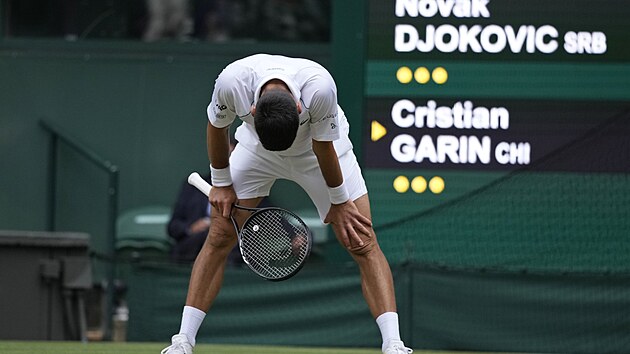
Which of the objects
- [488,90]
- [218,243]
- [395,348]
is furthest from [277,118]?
[488,90]

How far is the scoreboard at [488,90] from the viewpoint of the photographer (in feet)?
32.0

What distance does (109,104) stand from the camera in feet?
40.0

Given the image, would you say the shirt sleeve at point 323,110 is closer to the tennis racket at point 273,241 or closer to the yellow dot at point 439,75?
the tennis racket at point 273,241

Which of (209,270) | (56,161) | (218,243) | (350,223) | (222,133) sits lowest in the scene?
(209,270)

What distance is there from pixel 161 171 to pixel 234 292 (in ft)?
8.70

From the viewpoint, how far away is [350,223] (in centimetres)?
639

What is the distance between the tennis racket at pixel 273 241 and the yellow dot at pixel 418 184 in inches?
142

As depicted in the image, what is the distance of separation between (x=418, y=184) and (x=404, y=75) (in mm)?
786

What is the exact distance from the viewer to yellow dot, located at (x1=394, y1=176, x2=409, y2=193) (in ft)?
32.2

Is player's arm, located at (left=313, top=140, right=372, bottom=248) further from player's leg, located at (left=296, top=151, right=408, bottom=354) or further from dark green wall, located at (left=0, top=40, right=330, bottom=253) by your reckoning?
dark green wall, located at (left=0, top=40, right=330, bottom=253)

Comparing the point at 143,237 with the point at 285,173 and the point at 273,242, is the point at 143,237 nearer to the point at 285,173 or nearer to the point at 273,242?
the point at 285,173

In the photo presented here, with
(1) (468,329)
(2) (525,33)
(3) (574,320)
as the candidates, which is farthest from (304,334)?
(2) (525,33)

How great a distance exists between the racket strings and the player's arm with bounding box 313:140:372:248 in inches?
9.4

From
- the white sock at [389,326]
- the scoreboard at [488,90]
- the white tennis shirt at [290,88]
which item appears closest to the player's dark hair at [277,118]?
the white tennis shirt at [290,88]
